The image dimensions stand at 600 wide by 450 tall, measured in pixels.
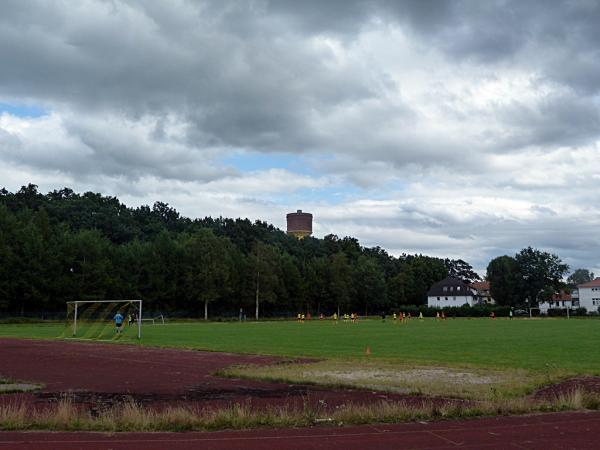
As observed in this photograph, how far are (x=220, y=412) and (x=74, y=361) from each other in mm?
16803

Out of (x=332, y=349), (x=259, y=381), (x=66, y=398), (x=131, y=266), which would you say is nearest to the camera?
(x=66, y=398)

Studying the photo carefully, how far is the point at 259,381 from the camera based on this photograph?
64.3ft

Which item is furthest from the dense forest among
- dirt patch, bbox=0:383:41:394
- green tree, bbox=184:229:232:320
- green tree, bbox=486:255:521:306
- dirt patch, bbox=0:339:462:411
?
dirt patch, bbox=0:383:41:394

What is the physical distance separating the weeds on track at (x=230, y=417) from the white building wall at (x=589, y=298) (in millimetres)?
181025

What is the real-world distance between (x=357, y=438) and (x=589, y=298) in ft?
617

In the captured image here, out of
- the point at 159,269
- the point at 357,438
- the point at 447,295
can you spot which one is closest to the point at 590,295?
the point at 447,295

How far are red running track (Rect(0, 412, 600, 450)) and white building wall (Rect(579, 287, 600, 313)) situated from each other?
598ft

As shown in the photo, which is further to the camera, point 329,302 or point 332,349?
point 329,302

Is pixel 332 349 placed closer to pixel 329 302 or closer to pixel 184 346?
pixel 184 346

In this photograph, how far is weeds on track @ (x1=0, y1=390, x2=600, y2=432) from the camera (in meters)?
11.4

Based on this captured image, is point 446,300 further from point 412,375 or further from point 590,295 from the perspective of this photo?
point 412,375

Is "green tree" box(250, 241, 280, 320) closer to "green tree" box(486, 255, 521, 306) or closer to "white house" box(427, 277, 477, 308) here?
"green tree" box(486, 255, 521, 306)

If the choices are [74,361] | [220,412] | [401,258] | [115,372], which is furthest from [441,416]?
[401,258]

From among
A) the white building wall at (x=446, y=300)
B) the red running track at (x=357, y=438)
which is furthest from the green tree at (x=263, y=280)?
the red running track at (x=357, y=438)
